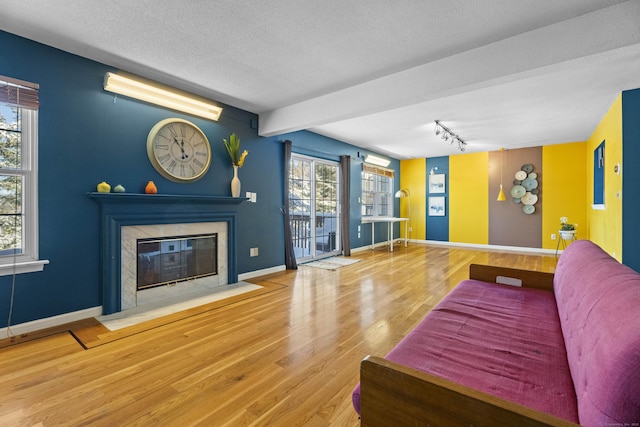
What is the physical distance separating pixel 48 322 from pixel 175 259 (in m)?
1.22

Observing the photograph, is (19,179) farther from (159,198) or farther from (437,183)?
(437,183)

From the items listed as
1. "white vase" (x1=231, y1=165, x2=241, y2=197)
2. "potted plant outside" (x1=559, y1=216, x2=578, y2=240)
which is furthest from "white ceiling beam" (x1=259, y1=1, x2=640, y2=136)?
"potted plant outside" (x1=559, y1=216, x2=578, y2=240)

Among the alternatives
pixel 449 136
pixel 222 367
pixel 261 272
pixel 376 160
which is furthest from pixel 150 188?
pixel 376 160

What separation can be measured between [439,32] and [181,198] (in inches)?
120

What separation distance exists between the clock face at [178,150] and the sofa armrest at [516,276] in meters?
3.23

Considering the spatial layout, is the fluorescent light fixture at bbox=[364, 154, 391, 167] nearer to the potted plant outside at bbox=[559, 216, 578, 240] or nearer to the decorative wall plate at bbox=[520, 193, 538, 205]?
the decorative wall plate at bbox=[520, 193, 538, 205]

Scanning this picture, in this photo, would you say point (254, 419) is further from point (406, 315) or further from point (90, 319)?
point (90, 319)

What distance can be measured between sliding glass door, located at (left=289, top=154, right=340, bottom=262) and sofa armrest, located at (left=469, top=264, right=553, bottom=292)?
3.40m

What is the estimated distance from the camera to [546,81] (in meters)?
3.33

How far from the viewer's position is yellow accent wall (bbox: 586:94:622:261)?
12.5ft

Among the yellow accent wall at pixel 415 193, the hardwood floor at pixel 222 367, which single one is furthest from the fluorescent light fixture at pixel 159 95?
the yellow accent wall at pixel 415 193

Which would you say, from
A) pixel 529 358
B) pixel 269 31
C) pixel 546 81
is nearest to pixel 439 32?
pixel 269 31

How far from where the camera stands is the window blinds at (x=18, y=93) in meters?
2.40

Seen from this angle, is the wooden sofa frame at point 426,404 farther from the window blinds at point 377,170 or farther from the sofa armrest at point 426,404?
the window blinds at point 377,170
